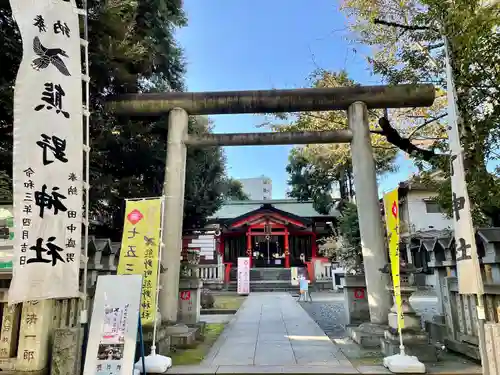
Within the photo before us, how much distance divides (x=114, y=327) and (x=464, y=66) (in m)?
6.01

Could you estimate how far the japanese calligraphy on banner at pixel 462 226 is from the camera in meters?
4.14

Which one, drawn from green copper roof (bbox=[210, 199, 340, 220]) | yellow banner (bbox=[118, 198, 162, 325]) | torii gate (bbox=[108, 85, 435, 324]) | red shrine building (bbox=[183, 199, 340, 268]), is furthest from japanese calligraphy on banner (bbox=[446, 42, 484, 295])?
green copper roof (bbox=[210, 199, 340, 220])

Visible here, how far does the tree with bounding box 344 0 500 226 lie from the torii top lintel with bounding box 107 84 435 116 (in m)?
0.92

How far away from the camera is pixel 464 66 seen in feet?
18.4

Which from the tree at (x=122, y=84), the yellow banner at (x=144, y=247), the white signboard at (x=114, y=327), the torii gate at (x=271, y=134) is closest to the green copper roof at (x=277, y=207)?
the tree at (x=122, y=84)

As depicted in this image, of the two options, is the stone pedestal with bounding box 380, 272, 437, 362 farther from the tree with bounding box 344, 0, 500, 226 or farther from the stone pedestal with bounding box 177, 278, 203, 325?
the stone pedestal with bounding box 177, 278, 203, 325

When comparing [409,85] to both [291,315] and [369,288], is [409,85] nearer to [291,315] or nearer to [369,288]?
[369,288]

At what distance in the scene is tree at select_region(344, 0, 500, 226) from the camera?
541 cm

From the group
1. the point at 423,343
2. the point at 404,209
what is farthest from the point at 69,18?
the point at 404,209

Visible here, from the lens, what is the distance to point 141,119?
9070 millimetres

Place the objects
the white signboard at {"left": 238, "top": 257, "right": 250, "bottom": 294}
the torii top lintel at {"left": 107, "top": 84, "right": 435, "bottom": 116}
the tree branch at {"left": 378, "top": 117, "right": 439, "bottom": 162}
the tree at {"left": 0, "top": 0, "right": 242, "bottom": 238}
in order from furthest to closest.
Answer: the white signboard at {"left": 238, "top": 257, "right": 250, "bottom": 294}, the torii top lintel at {"left": 107, "top": 84, "right": 435, "bottom": 116}, the tree branch at {"left": 378, "top": 117, "right": 439, "bottom": 162}, the tree at {"left": 0, "top": 0, "right": 242, "bottom": 238}

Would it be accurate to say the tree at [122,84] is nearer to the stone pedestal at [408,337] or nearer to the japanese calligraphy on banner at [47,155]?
the japanese calligraphy on banner at [47,155]

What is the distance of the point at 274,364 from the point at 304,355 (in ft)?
2.72

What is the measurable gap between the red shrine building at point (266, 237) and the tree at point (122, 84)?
50.7ft
